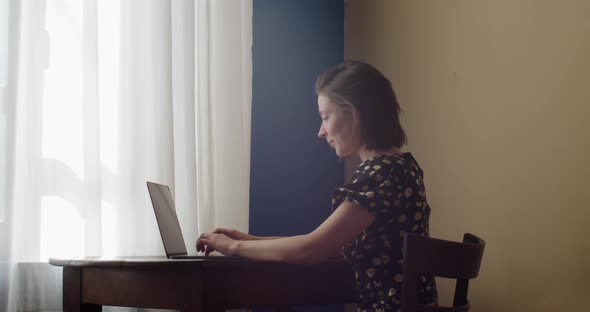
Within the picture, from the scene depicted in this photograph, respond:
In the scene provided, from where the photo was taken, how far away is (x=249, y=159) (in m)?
2.69

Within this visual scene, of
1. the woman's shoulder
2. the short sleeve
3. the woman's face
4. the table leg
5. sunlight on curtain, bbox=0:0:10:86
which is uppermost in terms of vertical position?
sunlight on curtain, bbox=0:0:10:86

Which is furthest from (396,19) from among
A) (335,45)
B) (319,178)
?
(319,178)

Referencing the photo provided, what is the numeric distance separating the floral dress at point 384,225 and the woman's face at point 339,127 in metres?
0.15

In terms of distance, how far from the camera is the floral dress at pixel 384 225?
156 cm

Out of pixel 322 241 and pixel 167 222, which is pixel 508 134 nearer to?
→ pixel 322 241

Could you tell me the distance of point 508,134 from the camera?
6.66 ft

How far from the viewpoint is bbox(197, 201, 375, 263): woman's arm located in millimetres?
1545

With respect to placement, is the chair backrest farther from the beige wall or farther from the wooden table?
the beige wall

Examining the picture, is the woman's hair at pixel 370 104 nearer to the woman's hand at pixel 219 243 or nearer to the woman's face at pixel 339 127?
the woman's face at pixel 339 127

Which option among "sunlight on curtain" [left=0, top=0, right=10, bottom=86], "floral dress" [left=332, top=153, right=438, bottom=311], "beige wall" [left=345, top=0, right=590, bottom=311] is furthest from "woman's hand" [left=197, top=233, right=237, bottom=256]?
"sunlight on curtain" [left=0, top=0, right=10, bottom=86]

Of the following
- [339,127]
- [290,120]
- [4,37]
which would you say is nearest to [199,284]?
[339,127]

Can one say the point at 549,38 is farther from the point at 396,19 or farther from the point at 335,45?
the point at 335,45

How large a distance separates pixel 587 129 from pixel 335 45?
1.54 metres

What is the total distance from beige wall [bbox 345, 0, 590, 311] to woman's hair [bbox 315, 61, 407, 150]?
0.47 meters
